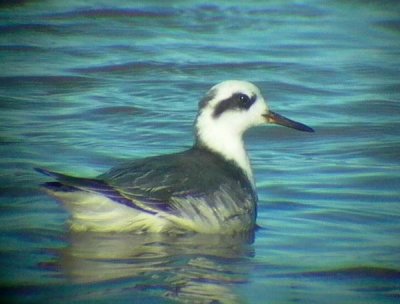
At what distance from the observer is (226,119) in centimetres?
1202

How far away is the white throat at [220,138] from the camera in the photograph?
39.2ft

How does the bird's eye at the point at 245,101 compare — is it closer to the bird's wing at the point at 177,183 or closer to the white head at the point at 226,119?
the white head at the point at 226,119

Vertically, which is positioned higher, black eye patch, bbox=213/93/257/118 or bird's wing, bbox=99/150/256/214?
black eye patch, bbox=213/93/257/118

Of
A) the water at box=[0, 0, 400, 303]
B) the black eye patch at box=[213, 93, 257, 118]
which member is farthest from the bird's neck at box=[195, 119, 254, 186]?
the water at box=[0, 0, 400, 303]

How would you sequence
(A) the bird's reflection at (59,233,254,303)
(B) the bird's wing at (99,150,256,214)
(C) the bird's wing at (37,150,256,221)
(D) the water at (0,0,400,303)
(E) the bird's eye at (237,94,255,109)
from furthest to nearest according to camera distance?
(E) the bird's eye at (237,94,255,109), (B) the bird's wing at (99,150,256,214), (C) the bird's wing at (37,150,256,221), (D) the water at (0,0,400,303), (A) the bird's reflection at (59,233,254,303)

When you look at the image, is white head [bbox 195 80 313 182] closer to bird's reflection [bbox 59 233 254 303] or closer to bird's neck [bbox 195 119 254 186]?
bird's neck [bbox 195 119 254 186]

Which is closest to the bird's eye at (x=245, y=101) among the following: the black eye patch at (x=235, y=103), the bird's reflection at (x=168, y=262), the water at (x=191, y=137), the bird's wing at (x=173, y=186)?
the black eye patch at (x=235, y=103)

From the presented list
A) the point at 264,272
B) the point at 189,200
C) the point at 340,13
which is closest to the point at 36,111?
the point at 189,200

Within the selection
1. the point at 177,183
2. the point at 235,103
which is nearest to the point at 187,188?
the point at 177,183

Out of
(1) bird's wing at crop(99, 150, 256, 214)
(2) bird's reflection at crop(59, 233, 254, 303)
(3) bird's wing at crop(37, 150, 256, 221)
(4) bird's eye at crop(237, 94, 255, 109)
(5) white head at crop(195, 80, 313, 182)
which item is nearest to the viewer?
(2) bird's reflection at crop(59, 233, 254, 303)

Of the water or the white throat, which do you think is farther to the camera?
the white throat

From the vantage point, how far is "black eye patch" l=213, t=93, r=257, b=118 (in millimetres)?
11945

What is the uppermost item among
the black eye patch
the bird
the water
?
the black eye patch

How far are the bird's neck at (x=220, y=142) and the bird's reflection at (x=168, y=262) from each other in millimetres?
976
